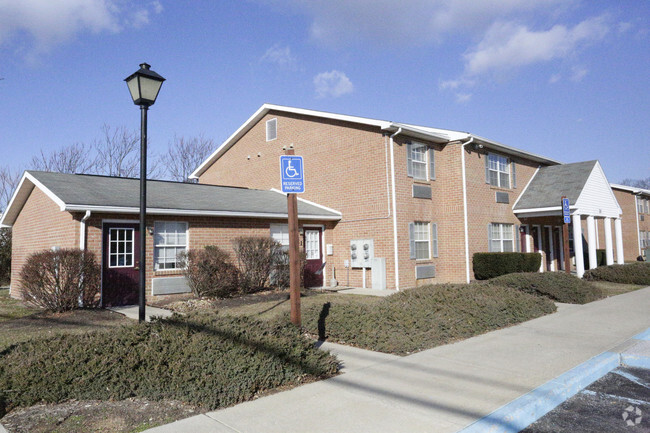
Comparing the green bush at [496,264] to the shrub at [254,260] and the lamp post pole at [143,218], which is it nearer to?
the shrub at [254,260]

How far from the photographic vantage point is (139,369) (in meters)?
5.38

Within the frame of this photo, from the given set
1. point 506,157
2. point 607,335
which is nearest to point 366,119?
point 506,157

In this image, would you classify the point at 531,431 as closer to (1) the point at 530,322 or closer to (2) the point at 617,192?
(1) the point at 530,322

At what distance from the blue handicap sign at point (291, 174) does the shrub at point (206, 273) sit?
6.95 meters

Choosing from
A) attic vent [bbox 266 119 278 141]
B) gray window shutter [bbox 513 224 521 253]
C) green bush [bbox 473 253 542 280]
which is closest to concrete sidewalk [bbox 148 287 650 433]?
green bush [bbox 473 253 542 280]

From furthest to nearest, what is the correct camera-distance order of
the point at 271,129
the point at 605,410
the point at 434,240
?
the point at 271,129
the point at 434,240
the point at 605,410

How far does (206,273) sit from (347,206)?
6.64 meters

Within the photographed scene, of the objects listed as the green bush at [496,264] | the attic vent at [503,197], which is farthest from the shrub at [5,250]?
the attic vent at [503,197]

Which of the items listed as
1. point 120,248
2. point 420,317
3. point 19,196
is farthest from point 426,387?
point 19,196

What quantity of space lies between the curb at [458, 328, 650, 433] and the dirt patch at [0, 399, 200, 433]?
2867mm

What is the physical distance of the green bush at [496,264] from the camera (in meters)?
17.8

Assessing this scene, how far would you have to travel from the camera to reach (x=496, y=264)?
58.3ft

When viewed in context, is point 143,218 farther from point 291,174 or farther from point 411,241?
point 411,241

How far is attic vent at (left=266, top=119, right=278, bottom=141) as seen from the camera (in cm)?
2109
